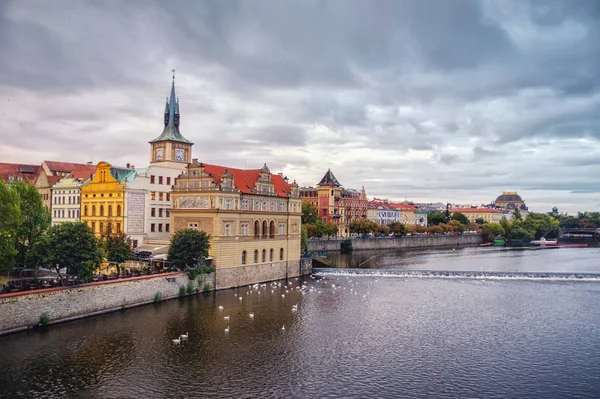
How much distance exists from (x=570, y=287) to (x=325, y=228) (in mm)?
58128

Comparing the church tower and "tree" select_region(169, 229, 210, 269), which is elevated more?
the church tower

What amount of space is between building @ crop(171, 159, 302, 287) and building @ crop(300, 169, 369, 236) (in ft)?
231

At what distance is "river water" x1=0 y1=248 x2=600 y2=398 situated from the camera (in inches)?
1134

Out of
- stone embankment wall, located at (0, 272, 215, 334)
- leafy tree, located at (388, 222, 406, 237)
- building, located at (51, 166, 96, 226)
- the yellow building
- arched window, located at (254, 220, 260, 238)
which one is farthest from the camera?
leafy tree, located at (388, 222, 406, 237)

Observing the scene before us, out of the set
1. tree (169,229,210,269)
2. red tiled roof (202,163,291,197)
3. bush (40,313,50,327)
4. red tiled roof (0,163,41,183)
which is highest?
red tiled roof (0,163,41,183)

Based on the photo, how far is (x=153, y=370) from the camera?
102ft

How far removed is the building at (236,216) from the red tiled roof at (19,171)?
42843 millimetres

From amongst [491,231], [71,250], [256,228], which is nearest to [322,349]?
[71,250]

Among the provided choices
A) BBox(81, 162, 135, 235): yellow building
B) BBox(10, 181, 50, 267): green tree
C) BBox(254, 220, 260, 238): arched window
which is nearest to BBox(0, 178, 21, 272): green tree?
BBox(10, 181, 50, 267): green tree

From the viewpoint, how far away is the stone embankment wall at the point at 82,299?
36.3m

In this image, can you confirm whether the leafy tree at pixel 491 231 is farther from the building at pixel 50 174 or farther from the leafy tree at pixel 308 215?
the building at pixel 50 174

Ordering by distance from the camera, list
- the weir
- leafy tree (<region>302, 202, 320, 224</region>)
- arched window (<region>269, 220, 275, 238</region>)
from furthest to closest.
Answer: leafy tree (<region>302, 202, 320, 224</region>) → the weir → arched window (<region>269, 220, 275, 238</region>)

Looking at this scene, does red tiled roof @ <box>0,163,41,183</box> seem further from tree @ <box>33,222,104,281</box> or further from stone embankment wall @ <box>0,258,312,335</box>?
tree @ <box>33,222,104,281</box>

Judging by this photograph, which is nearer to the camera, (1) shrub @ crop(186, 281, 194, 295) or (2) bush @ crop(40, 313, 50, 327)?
(2) bush @ crop(40, 313, 50, 327)
